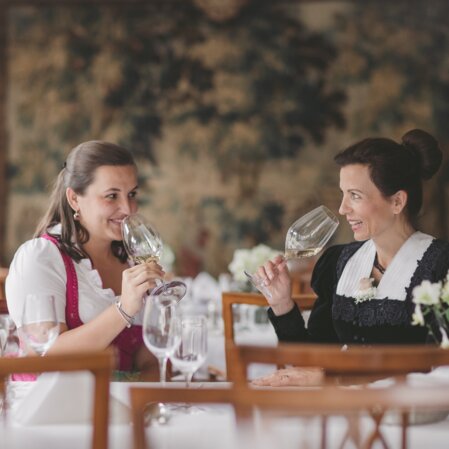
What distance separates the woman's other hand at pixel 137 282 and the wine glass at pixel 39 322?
486mm

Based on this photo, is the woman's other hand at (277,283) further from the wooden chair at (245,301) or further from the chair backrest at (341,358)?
the chair backrest at (341,358)

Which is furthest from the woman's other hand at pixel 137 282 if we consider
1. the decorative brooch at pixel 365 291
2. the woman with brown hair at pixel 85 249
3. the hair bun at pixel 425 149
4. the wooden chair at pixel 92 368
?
the hair bun at pixel 425 149

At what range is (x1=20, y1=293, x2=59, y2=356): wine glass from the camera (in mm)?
2119

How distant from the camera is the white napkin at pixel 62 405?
1.93 m

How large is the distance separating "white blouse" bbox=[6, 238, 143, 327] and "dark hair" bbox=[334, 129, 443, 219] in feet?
3.50

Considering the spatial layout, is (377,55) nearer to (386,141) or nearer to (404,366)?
(386,141)

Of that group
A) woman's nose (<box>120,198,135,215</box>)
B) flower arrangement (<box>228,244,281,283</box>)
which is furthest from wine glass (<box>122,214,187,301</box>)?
flower arrangement (<box>228,244,281,283</box>)

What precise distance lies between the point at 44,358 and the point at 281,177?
831 centimetres

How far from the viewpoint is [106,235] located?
320 centimetres

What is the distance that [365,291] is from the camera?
302 centimetres

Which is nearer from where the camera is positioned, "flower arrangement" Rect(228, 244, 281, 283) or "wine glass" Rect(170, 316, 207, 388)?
"wine glass" Rect(170, 316, 207, 388)

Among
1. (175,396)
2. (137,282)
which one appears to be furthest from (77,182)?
(175,396)

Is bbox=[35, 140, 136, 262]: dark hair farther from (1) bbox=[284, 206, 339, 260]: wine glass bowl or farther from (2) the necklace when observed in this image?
(2) the necklace

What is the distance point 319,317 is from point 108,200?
0.96 m
